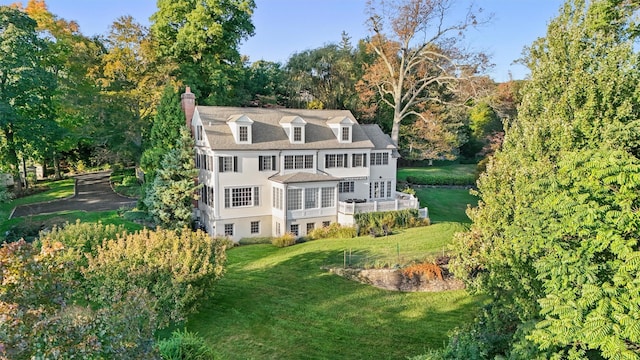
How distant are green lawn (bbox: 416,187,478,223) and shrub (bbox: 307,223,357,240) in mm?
8892

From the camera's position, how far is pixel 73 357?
5.84m

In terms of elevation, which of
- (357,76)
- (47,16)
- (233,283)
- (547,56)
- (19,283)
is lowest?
(233,283)

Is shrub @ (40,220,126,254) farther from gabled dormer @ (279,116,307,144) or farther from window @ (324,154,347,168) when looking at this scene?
window @ (324,154,347,168)

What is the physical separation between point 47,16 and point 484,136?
51.9 m

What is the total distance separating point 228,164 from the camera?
26391 millimetres

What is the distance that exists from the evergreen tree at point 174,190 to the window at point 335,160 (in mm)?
9164

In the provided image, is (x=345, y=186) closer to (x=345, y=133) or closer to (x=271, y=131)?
(x=345, y=133)

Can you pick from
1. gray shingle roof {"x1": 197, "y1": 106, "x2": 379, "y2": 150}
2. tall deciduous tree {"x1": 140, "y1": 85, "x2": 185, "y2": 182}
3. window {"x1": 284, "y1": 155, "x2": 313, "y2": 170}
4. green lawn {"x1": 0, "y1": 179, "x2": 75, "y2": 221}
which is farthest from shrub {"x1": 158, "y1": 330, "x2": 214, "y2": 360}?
green lawn {"x1": 0, "y1": 179, "x2": 75, "y2": 221}

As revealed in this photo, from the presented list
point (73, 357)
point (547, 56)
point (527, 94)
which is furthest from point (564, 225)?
point (73, 357)

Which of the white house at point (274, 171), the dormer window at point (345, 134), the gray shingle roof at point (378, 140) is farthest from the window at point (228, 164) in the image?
the gray shingle roof at point (378, 140)

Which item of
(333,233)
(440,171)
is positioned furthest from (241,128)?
(440,171)

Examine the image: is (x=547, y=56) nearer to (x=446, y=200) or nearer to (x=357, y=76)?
(x=446, y=200)

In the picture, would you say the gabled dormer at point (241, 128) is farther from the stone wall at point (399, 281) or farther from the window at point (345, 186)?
the stone wall at point (399, 281)

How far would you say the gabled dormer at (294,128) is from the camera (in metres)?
28.3
